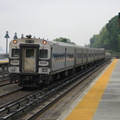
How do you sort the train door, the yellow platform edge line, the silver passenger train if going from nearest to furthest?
the yellow platform edge line
the silver passenger train
the train door

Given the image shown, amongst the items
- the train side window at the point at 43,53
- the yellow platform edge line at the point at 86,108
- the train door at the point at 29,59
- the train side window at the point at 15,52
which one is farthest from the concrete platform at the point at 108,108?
the train side window at the point at 15,52

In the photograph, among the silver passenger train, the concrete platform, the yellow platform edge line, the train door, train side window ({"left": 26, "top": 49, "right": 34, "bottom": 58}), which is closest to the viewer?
the concrete platform

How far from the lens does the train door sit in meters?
17.7


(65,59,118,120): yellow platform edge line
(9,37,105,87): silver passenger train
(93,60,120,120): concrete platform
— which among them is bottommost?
(65,59,118,120): yellow platform edge line

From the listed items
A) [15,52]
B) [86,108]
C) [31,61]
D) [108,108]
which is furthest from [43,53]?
[108,108]

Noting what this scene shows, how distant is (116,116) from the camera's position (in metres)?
10.5

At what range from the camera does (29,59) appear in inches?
700

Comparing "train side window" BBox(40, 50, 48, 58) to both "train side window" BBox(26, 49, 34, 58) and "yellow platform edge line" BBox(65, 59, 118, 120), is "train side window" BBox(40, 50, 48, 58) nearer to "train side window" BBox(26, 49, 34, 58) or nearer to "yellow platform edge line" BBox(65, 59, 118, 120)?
"train side window" BBox(26, 49, 34, 58)

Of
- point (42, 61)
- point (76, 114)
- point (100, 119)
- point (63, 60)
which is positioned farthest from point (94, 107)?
point (63, 60)

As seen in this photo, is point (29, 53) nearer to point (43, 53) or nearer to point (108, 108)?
point (43, 53)

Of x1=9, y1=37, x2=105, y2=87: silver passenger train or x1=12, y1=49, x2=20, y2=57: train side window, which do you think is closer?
x1=9, y1=37, x2=105, y2=87: silver passenger train

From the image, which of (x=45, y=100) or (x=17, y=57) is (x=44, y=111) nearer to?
(x=45, y=100)

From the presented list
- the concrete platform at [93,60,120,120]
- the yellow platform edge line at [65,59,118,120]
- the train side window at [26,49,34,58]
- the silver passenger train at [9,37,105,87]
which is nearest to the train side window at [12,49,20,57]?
the silver passenger train at [9,37,105,87]

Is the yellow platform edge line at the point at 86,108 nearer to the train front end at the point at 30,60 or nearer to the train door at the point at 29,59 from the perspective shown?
the train front end at the point at 30,60
